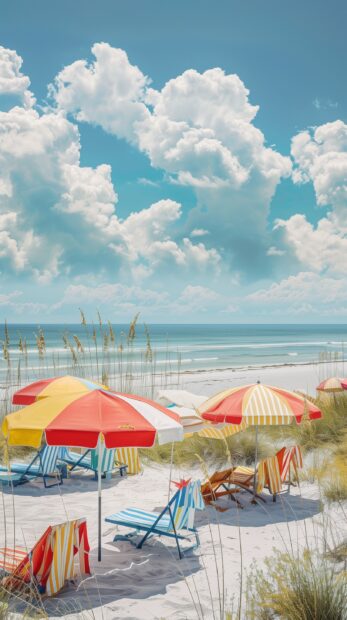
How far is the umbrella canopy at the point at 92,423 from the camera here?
4207 millimetres

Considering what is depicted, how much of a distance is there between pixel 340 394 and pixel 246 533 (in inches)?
208

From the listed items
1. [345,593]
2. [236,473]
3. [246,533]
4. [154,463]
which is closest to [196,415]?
[236,473]

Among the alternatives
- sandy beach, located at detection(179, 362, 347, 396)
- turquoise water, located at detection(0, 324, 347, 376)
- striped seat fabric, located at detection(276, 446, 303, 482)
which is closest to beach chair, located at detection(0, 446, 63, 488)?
turquoise water, located at detection(0, 324, 347, 376)

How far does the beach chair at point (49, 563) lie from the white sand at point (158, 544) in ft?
0.48

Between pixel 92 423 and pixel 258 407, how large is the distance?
2486 mm

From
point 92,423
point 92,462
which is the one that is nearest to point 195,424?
point 92,462

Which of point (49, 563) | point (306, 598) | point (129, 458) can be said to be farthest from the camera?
point (129, 458)

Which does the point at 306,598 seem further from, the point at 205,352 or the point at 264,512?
the point at 205,352

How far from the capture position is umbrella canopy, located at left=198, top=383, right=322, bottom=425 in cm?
611

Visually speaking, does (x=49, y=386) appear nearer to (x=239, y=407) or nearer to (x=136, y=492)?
(x=136, y=492)

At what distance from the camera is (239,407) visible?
625 centimetres

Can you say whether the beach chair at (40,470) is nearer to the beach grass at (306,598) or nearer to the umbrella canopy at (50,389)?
the umbrella canopy at (50,389)

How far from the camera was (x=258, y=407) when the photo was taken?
243 inches

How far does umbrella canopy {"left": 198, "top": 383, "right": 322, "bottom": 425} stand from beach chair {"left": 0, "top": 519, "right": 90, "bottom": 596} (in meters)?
2.32
